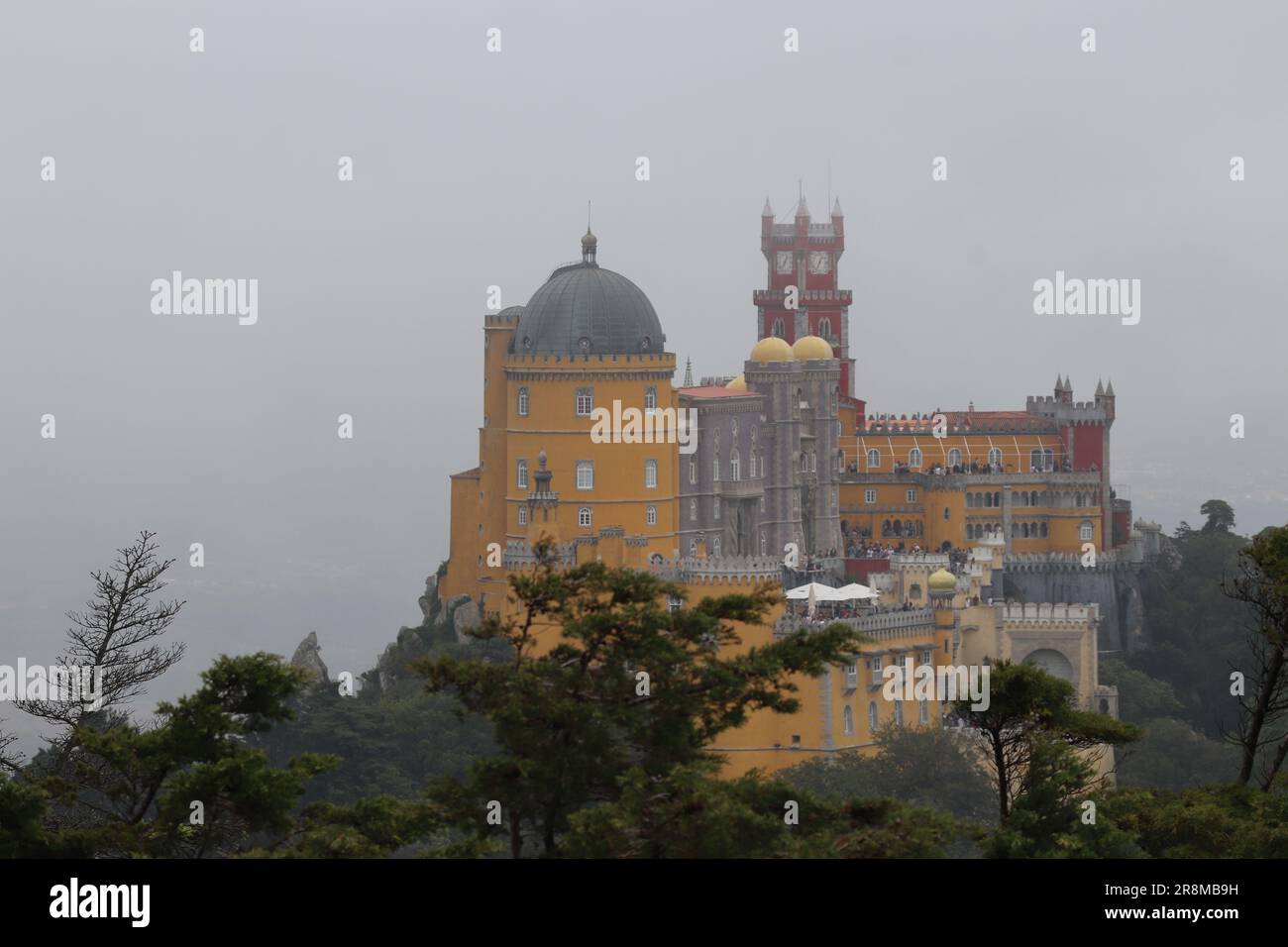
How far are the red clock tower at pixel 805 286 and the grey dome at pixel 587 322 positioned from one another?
3058cm

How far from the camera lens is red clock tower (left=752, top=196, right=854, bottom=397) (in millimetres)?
124938

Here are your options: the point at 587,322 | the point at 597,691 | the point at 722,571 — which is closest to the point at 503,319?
the point at 587,322

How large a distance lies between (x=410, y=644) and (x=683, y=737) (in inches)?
2160

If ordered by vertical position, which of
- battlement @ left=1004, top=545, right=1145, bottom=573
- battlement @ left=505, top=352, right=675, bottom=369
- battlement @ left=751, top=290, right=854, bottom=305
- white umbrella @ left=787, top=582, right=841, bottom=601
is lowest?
white umbrella @ left=787, top=582, right=841, bottom=601

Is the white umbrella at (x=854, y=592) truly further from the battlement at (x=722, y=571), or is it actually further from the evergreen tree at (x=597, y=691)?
the evergreen tree at (x=597, y=691)

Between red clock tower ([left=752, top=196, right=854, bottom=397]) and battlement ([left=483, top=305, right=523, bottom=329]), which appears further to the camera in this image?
red clock tower ([left=752, top=196, right=854, bottom=397])

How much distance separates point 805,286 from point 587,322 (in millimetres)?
35527

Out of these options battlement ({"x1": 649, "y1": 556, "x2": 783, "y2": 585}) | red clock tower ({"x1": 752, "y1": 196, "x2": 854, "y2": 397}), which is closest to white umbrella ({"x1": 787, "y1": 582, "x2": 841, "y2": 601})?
battlement ({"x1": 649, "y1": 556, "x2": 783, "y2": 585})

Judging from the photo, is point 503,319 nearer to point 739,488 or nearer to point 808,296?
point 739,488

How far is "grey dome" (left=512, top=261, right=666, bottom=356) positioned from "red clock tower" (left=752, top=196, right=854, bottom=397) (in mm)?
30580

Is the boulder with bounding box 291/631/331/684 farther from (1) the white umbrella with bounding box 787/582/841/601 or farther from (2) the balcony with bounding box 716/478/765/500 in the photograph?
(1) the white umbrella with bounding box 787/582/841/601

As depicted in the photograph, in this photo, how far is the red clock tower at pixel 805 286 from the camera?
12494 cm

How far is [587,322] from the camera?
93062mm

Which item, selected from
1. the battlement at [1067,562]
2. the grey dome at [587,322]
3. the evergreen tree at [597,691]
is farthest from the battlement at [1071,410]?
the evergreen tree at [597,691]
